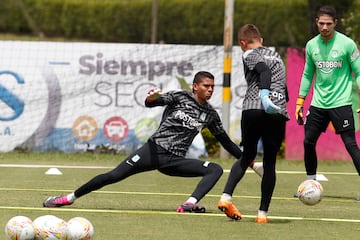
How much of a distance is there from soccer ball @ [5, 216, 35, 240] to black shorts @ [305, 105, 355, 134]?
4659 millimetres

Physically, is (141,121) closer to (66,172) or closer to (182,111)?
(66,172)

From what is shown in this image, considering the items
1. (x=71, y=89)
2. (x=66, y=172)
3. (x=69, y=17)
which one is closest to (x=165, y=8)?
(x=69, y=17)

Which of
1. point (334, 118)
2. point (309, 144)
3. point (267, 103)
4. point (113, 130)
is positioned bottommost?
point (113, 130)

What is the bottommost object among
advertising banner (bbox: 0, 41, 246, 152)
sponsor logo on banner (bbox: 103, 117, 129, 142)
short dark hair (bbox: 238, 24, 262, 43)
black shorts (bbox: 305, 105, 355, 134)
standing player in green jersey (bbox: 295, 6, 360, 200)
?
sponsor logo on banner (bbox: 103, 117, 129, 142)

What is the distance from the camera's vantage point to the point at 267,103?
9.05m

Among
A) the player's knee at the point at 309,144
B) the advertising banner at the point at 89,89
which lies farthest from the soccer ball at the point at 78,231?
the advertising banner at the point at 89,89

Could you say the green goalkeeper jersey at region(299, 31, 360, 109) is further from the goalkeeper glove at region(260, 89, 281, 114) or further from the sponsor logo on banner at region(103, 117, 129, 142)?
the sponsor logo on banner at region(103, 117, 129, 142)

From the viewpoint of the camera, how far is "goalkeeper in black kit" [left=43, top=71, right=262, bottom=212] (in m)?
10.0

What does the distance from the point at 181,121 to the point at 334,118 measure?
7.20 ft

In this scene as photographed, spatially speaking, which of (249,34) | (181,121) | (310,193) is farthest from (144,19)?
(249,34)

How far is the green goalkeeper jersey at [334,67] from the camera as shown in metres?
11.4

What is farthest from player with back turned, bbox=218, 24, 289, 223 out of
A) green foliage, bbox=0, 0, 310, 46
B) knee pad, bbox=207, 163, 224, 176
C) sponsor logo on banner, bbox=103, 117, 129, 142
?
green foliage, bbox=0, 0, 310, 46

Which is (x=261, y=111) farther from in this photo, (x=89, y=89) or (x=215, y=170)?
(x=89, y=89)

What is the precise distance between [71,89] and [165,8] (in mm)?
22531
